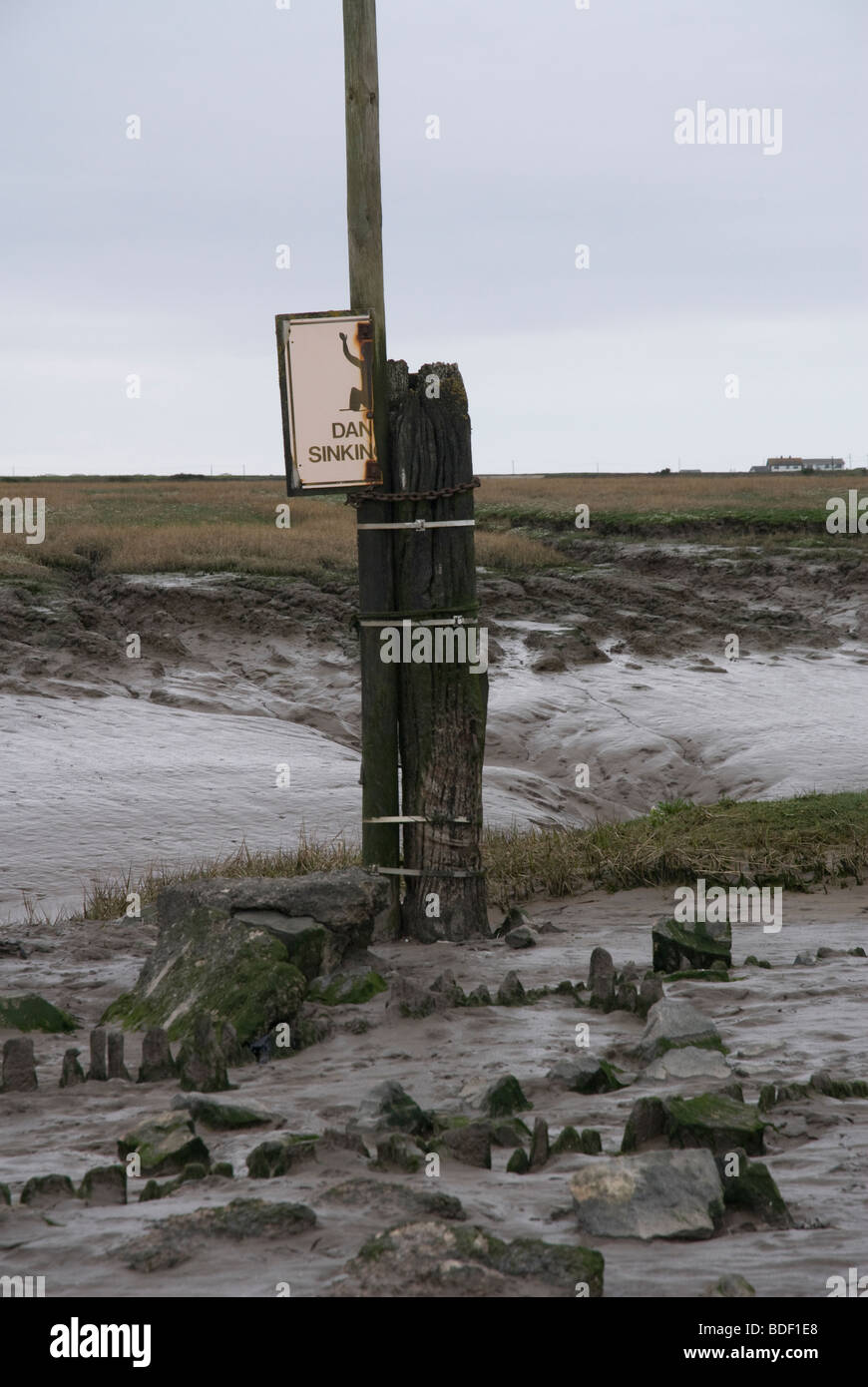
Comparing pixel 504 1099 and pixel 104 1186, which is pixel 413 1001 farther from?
pixel 104 1186

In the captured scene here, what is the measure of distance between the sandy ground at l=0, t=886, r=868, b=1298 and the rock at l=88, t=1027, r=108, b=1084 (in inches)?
2.8

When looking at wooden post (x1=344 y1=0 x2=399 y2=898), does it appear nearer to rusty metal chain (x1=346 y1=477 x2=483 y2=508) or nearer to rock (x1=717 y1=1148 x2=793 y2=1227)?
rusty metal chain (x1=346 y1=477 x2=483 y2=508)

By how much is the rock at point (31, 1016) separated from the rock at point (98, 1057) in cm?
80

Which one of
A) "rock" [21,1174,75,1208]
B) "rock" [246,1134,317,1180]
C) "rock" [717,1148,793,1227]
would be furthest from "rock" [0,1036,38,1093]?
"rock" [717,1148,793,1227]

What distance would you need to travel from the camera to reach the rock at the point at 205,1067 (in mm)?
4668

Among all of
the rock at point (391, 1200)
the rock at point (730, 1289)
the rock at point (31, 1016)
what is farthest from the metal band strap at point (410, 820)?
the rock at point (730, 1289)

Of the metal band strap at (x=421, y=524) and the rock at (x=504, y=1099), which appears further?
the metal band strap at (x=421, y=524)

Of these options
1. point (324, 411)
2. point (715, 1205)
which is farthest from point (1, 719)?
point (715, 1205)

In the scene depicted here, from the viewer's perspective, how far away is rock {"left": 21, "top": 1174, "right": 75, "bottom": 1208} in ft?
11.7

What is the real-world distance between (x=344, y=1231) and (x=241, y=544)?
68.3 feet

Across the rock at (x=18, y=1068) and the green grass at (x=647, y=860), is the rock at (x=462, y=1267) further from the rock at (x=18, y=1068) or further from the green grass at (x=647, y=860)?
the green grass at (x=647, y=860)

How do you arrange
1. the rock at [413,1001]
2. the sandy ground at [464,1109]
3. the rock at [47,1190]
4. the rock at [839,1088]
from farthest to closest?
the rock at [413,1001] → the rock at [839,1088] → the rock at [47,1190] → the sandy ground at [464,1109]
